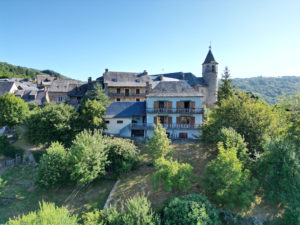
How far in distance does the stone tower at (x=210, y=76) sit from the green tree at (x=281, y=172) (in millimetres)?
30686

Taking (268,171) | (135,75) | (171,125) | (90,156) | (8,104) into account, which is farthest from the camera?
(135,75)

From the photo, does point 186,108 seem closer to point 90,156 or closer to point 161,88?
point 161,88

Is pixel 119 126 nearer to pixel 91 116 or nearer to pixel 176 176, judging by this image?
pixel 91 116

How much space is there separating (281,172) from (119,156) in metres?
15.7

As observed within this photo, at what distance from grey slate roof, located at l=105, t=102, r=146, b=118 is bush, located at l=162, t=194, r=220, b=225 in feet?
56.2

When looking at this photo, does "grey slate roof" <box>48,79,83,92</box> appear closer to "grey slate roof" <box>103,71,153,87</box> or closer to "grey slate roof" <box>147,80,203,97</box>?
"grey slate roof" <box>103,71,153,87</box>

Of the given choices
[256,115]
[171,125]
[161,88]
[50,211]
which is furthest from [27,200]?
[256,115]

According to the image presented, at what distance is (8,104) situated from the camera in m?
30.6

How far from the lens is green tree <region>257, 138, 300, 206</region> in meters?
11.6

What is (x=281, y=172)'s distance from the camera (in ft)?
39.3

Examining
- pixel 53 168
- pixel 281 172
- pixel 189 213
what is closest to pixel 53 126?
pixel 53 168

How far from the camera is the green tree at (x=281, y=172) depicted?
11562 millimetres

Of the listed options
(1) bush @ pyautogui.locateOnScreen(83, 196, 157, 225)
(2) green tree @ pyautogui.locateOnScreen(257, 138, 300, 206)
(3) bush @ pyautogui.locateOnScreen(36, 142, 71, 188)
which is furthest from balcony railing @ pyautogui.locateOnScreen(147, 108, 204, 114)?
(1) bush @ pyautogui.locateOnScreen(83, 196, 157, 225)

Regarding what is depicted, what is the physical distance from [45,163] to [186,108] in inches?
847
